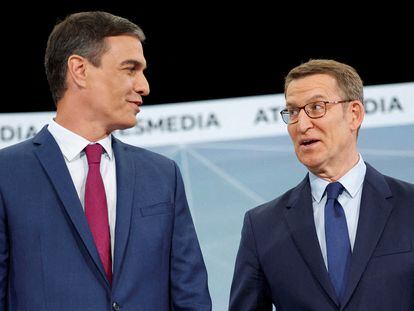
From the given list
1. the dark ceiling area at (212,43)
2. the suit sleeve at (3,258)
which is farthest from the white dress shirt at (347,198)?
the dark ceiling area at (212,43)

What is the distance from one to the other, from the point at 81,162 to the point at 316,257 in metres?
0.82

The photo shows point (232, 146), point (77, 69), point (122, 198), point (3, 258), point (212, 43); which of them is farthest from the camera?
point (212, 43)

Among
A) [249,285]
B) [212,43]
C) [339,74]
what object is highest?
[212,43]

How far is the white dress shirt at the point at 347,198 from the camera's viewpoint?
2.52 metres

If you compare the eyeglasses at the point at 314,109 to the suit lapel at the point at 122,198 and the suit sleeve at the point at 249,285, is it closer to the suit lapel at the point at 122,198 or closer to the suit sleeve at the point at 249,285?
the suit sleeve at the point at 249,285

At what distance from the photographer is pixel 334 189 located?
2543 millimetres

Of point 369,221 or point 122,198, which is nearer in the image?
point 122,198

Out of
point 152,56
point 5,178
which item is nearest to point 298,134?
point 5,178

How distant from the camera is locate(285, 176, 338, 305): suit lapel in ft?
7.91

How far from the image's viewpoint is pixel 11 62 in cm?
442

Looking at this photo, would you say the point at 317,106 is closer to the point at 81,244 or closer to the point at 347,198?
the point at 347,198

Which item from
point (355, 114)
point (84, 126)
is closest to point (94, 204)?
point (84, 126)

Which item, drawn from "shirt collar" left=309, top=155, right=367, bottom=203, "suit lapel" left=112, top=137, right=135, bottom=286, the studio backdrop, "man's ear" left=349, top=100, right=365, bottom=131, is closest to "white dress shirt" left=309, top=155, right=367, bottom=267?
"shirt collar" left=309, top=155, right=367, bottom=203

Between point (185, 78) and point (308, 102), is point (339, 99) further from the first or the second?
point (185, 78)
